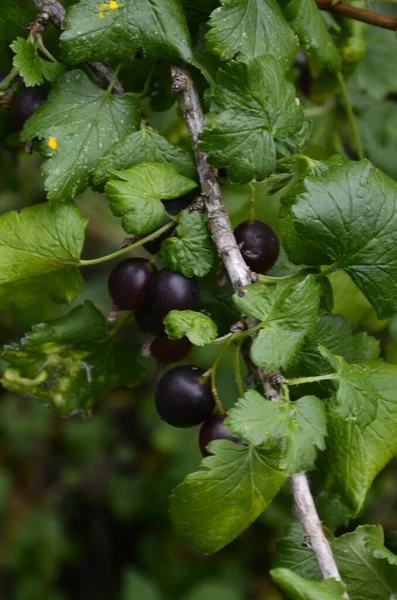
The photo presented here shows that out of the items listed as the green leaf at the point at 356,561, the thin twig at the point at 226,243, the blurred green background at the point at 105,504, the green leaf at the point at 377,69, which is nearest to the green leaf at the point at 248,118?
the thin twig at the point at 226,243

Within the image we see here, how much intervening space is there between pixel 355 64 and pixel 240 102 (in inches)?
21.9

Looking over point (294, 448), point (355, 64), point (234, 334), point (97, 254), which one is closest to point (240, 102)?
point (234, 334)

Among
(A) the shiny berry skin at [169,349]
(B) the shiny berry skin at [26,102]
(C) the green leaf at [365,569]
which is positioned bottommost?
(C) the green leaf at [365,569]

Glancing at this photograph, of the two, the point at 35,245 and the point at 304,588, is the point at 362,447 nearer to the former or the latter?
the point at 304,588

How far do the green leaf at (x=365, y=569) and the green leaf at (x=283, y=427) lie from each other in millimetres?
167

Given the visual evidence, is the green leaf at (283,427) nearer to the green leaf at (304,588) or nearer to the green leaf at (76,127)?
the green leaf at (304,588)

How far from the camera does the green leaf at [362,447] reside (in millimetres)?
826

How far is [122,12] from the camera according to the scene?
2.83 feet

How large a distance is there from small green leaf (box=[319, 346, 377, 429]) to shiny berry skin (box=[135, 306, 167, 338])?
22 cm

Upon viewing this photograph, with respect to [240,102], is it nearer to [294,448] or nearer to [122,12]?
[122,12]

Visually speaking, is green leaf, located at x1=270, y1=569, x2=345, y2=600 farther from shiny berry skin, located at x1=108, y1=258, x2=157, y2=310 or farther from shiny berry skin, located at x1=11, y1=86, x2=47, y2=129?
shiny berry skin, located at x1=11, y1=86, x2=47, y2=129

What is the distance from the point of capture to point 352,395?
750mm

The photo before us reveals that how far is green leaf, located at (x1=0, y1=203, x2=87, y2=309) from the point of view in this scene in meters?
0.88

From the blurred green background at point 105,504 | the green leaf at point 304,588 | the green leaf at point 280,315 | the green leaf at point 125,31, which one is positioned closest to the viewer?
the green leaf at point 304,588
